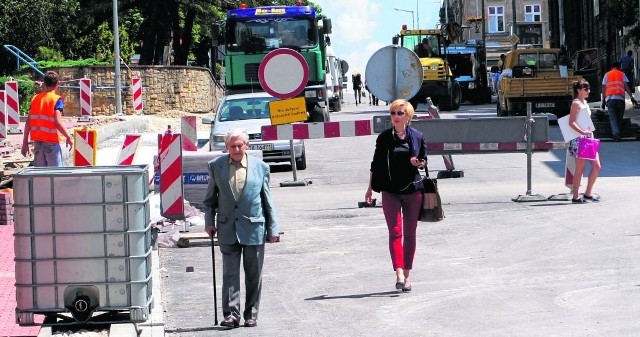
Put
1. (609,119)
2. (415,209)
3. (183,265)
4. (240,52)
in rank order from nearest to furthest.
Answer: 1. (415,209)
2. (183,265)
3. (609,119)
4. (240,52)

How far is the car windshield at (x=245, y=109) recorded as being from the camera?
1054 inches

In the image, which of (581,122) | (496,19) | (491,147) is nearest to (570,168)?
(581,122)

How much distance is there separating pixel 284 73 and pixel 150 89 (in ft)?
106

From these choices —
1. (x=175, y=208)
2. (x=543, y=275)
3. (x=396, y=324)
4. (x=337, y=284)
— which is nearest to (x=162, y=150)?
(x=175, y=208)

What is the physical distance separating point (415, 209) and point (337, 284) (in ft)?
3.47

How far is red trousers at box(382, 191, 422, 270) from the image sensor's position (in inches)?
461

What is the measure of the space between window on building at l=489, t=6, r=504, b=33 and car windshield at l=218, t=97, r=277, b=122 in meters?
94.4

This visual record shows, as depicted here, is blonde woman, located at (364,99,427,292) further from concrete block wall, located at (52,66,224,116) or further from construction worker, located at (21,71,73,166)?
concrete block wall, located at (52,66,224,116)

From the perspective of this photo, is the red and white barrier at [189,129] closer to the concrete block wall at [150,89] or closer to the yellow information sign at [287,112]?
the yellow information sign at [287,112]

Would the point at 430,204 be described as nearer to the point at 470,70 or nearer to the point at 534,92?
the point at 534,92

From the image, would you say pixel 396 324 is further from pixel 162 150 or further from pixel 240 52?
pixel 240 52

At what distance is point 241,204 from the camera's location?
34.2 feet

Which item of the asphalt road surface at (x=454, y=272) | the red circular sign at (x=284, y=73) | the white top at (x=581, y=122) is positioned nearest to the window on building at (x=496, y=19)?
the red circular sign at (x=284, y=73)

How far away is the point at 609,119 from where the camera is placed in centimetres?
3142
